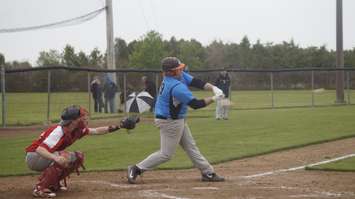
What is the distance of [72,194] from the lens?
8.60 m

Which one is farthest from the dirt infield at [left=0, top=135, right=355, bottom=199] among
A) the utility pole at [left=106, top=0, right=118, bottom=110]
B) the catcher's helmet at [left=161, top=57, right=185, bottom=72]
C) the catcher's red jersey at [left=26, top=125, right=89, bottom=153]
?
the utility pole at [left=106, top=0, right=118, bottom=110]

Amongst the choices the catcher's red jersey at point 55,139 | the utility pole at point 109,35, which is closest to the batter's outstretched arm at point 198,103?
the catcher's red jersey at point 55,139

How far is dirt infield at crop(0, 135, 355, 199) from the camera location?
8.30m

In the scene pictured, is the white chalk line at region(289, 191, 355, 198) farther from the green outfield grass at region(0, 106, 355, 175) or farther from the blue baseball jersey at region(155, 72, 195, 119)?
the green outfield grass at region(0, 106, 355, 175)

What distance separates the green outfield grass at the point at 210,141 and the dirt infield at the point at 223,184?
35.3 inches

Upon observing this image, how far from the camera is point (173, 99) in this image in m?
9.20

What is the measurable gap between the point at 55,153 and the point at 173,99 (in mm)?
1909

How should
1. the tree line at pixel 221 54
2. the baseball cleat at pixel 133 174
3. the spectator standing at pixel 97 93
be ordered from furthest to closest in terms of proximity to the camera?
1. the tree line at pixel 221 54
2. the spectator standing at pixel 97 93
3. the baseball cleat at pixel 133 174

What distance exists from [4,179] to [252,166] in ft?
14.1

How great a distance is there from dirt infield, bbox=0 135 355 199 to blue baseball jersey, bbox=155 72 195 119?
1.04m

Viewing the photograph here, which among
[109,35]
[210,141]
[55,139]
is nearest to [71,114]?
[55,139]

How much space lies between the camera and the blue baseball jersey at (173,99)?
9039 mm

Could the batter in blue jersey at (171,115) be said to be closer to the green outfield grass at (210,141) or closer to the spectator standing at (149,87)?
the green outfield grass at (210,141)

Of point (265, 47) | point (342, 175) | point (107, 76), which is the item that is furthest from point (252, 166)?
point (265, 47)
